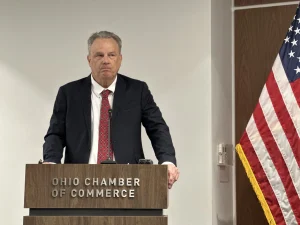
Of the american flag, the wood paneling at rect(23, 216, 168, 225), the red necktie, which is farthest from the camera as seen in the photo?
the american flag

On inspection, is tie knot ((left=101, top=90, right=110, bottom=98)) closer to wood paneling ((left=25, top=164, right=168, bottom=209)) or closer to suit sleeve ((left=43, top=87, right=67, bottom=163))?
suit sleeve ((left=43, top=87, right=67, bottom=163))

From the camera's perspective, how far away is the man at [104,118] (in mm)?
3102

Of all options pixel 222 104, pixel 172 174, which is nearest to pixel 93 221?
pixel 172 174

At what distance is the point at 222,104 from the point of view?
4633 millimetres

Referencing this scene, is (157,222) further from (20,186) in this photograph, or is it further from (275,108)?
(20,186)

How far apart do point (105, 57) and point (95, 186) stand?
1.01 metres

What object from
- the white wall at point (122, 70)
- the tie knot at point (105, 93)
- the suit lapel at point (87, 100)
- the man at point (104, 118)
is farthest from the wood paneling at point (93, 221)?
the white wall at point (122, 70)

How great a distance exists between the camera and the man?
3.10 m

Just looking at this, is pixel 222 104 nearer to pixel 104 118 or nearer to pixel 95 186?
pixel 104 118

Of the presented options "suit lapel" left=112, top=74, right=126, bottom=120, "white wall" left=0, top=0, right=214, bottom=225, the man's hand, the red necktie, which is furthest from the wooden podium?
"white wall" left=0, top=0, right=214, bottom=225

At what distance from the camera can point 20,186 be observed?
182 inches

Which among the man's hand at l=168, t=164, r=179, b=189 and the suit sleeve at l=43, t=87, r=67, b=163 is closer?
the man's hand at l=168, t=164, r=179, b=189

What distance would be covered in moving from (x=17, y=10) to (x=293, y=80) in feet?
8.30

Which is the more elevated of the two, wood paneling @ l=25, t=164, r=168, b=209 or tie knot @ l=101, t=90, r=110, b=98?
A: tie knot @ l=101, t=90, r=110, b=98
